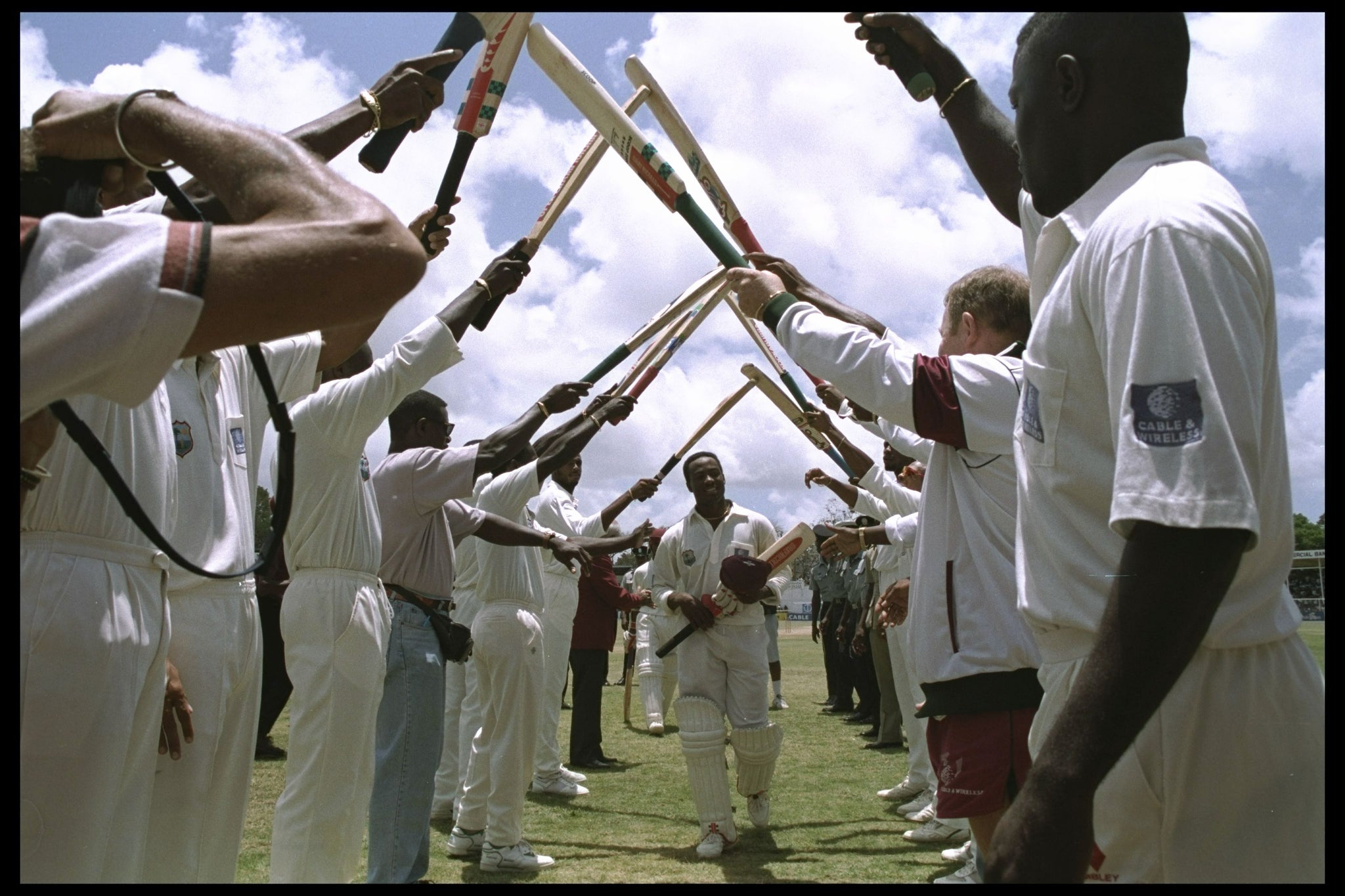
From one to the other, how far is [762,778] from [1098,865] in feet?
17.9

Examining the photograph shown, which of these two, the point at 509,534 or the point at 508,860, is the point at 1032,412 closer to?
the point at 509,534

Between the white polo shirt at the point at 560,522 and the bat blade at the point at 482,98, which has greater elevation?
the bat blade at the point at 482,98

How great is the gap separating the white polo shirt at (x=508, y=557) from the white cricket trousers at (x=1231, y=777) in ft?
16.8

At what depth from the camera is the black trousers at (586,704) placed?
32.4 ft

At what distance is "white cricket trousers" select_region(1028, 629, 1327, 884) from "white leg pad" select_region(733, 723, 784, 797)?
5.32 meters

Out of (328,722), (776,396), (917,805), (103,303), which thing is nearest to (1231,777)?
(103,303)

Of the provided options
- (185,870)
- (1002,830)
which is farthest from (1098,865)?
(185,870)

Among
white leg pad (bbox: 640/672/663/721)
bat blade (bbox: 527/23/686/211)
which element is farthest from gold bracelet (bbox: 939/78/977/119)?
white leg pad (bbox: 640/672/663/721)

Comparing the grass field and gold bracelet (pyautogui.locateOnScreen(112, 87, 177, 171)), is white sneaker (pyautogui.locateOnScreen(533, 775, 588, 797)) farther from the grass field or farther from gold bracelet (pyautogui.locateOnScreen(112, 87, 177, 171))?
gold bracelet (pyautogui.locateOnScreen(112, 87, 177, 171))

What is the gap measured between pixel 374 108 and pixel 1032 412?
2.12 meters

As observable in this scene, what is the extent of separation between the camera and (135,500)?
190cm

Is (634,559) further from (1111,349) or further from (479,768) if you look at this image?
(1111,349)

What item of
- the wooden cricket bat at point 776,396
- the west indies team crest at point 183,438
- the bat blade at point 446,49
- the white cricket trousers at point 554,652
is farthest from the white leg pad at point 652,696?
the west indies team crest at point 183,438

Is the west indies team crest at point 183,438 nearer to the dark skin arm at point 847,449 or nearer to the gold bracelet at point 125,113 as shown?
the gold bracelet at point 125,113
